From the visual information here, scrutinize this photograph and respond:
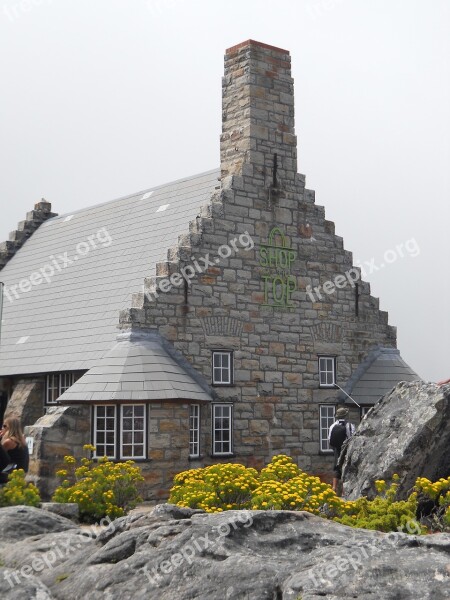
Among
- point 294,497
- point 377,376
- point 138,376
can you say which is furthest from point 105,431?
point 377,376

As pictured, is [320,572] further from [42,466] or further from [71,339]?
[71,339]

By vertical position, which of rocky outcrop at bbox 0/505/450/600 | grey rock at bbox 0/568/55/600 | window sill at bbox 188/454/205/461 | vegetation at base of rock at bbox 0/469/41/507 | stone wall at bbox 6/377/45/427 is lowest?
grey rock at bbox 0/568/55/600

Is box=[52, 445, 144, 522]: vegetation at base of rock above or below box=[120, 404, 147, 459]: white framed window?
below

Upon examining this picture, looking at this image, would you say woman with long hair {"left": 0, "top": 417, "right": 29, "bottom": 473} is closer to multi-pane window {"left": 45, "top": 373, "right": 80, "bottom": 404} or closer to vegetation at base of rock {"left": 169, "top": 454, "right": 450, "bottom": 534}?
vegetation at base of rock {"left": 169, "top": 454, "right": 450, "bottom": 534}

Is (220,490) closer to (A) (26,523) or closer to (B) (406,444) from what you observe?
(B) (406,444)

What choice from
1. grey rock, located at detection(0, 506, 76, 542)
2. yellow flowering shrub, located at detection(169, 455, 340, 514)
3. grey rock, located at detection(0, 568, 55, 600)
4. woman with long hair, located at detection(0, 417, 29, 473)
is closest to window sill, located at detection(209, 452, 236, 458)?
yellow flowering shrub, located at detection(169, 455, 340, 514)

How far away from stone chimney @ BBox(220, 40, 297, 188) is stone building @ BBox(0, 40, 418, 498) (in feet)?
0.13

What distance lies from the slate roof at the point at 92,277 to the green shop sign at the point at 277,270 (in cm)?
225

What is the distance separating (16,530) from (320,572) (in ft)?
16.5

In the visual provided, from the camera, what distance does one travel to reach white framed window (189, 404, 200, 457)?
19406 mm

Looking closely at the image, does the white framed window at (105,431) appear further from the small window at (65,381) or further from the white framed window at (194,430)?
the small window at (65,381)

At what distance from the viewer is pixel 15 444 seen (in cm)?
1416

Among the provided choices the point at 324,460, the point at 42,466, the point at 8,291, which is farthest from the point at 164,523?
the point at 8,291

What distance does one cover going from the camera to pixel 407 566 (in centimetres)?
733
